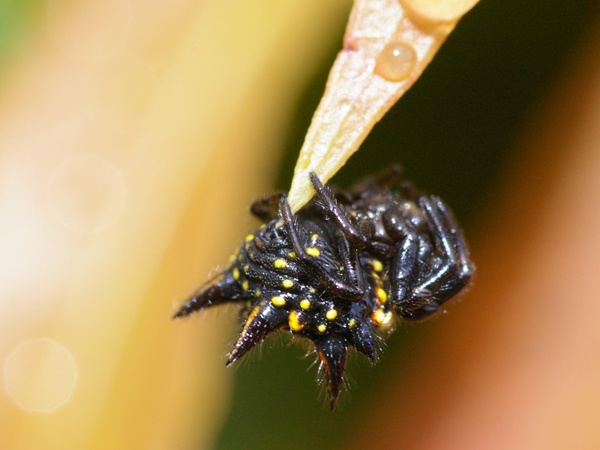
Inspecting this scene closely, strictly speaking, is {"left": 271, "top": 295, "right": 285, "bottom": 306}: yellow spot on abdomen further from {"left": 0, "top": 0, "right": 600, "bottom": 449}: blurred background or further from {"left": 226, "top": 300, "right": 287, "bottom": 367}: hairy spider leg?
{"left": 0, "top": 0, "right": 600, "bottom": 449}: blurred background

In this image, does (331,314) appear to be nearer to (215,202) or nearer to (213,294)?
(213,294)

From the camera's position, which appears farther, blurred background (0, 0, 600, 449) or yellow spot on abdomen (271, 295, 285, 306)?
blurred background (0, 0, 600, 449)

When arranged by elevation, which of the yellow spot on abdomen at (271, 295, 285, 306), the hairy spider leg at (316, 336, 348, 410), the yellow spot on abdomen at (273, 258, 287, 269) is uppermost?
the yellow spot on abdomen at (273, 258, 287, 269)

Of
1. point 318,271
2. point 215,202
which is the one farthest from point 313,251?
point 215,202

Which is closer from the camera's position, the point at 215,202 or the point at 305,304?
the point at 305,304

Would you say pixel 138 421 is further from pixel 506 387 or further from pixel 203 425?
pixel 506 387

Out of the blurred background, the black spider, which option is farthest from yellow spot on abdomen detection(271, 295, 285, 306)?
the blurred background
